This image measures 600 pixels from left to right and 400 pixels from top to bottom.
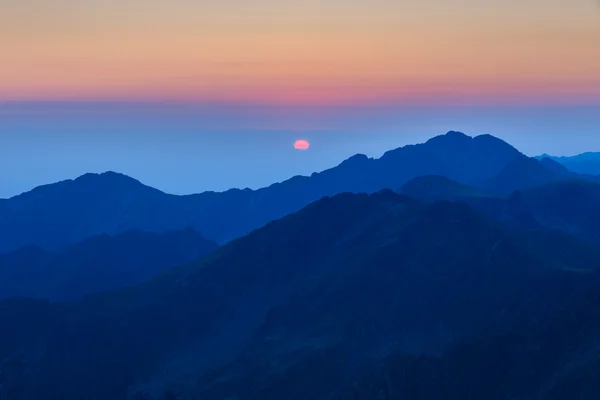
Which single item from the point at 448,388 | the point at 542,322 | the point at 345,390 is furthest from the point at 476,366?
the point at 345,390

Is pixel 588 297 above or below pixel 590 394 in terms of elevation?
above

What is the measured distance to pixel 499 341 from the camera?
19338 cm

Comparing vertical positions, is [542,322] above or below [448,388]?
above

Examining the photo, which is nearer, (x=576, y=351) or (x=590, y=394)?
(x=590, y=394)

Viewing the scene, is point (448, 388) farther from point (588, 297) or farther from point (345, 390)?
point (588, 297)

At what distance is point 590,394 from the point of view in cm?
16100

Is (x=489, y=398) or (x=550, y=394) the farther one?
(x=489, y=398)

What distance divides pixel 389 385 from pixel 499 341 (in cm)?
3018

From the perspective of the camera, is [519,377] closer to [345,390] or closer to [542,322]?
[542,322]

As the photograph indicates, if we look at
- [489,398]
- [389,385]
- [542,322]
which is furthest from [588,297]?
[389,385]

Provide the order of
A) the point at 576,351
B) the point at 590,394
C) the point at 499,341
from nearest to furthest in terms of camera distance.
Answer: the point at 590,394, the point at 576,351, the point at 499,341

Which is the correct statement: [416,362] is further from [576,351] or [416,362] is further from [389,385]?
[576,351]

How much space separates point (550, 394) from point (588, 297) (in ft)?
126

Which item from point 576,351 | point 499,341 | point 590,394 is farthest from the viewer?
point 499,341
